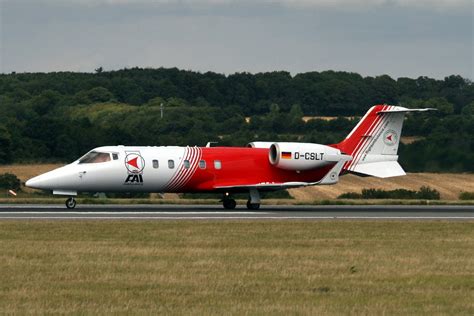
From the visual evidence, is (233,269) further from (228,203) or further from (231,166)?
(228,203)

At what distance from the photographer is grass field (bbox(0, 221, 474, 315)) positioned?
57.4 feet

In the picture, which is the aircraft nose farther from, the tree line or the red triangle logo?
the tree line

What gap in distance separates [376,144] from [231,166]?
6.97 meters

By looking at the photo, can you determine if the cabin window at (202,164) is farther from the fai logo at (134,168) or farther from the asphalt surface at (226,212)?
the fai logo at (134,168)

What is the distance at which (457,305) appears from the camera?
17594mm

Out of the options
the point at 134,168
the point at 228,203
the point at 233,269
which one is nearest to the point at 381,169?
the point at 228,203

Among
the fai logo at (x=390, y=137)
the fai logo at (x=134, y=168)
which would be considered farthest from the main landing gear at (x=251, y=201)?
the fai logo at (x=390, y=137)

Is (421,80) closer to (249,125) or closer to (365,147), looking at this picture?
(249,125)

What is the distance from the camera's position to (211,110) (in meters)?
A: 100

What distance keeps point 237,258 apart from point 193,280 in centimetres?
368

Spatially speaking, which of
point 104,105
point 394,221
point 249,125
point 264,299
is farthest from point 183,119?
point 264,299

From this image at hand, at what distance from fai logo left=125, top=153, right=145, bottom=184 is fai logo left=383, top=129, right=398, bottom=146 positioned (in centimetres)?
1118

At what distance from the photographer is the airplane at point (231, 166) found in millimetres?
41531

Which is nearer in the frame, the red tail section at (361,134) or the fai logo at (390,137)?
the red tail section at (361,134)
